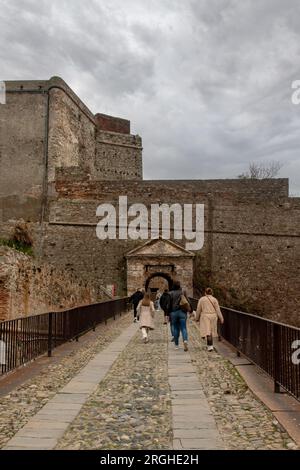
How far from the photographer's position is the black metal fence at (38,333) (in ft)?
23.4

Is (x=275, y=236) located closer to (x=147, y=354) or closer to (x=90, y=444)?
(x=147, y=354)

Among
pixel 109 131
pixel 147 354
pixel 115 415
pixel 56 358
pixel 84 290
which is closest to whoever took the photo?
pixel 115 415

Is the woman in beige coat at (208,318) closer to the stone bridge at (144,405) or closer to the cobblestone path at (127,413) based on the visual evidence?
the stone bridge at (144,405)

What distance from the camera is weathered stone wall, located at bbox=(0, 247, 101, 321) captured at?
1273 cm

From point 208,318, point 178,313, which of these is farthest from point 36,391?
point 178,313

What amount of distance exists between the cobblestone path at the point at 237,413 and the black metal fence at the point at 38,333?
2759 millimetres

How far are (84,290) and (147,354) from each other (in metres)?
12.1

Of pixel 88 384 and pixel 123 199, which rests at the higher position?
pixel 123 199

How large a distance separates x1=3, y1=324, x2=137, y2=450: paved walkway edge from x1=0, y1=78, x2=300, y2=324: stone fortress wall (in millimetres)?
18608

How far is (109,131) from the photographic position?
35438 millimetres

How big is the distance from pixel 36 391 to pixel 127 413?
63.4 inches

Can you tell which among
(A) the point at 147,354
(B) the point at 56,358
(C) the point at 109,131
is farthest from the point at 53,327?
(C) the point at 109,131

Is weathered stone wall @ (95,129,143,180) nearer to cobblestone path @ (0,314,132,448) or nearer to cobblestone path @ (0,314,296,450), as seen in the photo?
cobblestone path @ (0,314,132,448)

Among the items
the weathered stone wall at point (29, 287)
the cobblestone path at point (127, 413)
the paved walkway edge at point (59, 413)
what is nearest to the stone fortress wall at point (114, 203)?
the weathered stone wall at point (29, 287)
